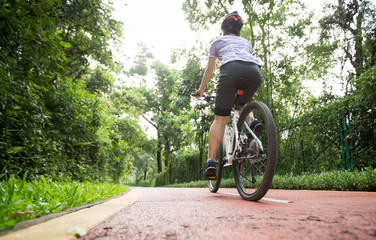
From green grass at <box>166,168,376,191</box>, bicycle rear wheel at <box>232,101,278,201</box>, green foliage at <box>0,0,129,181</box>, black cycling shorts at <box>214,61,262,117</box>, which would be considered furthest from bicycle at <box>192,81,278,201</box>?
green foliage at <box>0,0,129,181</box>

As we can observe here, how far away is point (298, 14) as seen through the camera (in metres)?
8.09

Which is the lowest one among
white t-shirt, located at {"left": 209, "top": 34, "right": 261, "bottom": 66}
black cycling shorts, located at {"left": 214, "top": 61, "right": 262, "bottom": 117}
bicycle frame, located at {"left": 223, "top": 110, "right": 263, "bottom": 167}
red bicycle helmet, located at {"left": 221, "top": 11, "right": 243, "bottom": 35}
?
bicycle frame, located at {"left": 223, "top": 110, "right": 263, "bottom": 167}

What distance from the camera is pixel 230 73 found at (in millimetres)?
2742

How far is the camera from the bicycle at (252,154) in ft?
7.47

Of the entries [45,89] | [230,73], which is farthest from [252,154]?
[45,89]

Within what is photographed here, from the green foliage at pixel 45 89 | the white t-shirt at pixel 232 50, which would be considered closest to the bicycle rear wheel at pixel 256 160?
the white t-shirt at pixel 232 50

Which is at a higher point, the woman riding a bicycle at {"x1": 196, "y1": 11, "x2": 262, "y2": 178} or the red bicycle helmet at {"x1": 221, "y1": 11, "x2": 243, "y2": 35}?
the red bicycle helmet at {"x1": 221, "y1": 11, "x2": 243, "y2": 35}

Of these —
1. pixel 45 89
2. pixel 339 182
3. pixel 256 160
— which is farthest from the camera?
pixel 339 182

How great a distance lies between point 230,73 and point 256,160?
1.04 m

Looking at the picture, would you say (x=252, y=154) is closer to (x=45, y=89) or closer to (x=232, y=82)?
(x=232, y=82)

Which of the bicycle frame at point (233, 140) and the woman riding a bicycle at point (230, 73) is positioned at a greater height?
the woman riding a bicycle at point (230, 73)

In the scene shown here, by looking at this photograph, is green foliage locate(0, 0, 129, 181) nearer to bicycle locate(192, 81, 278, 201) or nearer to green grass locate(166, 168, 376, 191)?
bicycle locate(192, 81, 278, 201)

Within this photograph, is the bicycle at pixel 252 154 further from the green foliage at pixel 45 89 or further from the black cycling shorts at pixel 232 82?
the green foliage at pixel 45 89

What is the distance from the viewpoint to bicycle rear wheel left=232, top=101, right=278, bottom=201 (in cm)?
226
